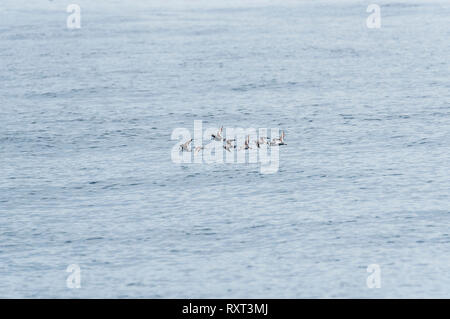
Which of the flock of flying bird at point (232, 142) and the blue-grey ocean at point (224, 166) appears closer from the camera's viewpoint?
the blue-grey ocean at point (224, 166)

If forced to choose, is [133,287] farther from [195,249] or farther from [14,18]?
[14,18]

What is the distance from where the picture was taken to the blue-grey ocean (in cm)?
4483

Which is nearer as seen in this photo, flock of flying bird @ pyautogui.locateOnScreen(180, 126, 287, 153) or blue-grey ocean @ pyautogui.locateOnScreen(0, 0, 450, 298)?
blue-grey ocean @ pyautogui.locateOnScreen(0, 0, 450, 298)

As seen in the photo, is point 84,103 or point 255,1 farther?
point 255,1

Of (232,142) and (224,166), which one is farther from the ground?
(232,142)

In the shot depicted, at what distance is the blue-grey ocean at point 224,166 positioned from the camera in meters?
44.8

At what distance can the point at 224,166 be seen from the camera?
199ft

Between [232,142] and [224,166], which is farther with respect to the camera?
[232,142]

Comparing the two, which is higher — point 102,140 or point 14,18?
point 14,18
